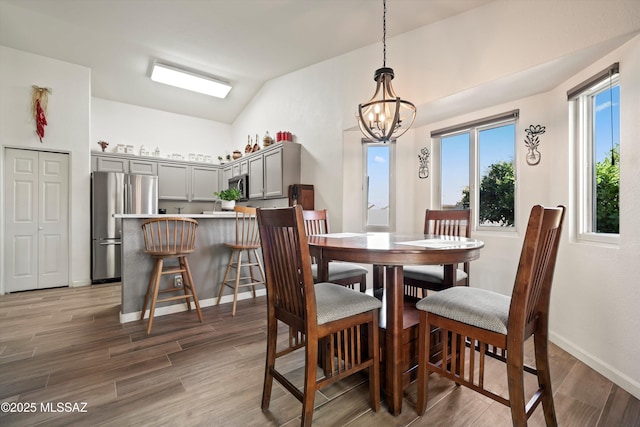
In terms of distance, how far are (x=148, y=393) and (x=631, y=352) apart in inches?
112

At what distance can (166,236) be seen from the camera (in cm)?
276

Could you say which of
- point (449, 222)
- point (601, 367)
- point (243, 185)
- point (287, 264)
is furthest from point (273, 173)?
point (601, 367)

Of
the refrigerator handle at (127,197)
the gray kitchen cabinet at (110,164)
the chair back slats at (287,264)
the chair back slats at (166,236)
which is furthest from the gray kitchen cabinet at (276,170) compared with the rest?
the chair back slats at (287,264)

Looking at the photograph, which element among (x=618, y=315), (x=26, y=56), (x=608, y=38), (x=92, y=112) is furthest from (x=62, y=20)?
(x=618, y=315)

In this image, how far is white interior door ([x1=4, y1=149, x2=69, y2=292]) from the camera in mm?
3801

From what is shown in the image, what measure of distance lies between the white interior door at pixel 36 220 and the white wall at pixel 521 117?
139 inches

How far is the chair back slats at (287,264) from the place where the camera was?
4.09 ft

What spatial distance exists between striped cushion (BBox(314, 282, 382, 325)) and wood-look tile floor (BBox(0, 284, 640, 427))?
1.80 feet

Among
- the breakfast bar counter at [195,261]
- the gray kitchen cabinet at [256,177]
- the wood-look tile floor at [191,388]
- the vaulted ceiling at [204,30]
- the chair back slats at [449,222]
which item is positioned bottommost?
the wood-look tile floor at [191,388]

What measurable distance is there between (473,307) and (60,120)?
17.5 feet

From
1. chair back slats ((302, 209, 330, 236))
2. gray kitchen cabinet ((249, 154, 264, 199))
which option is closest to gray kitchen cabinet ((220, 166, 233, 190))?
gray kitchen cabinet ((249, 154, 264, 199))

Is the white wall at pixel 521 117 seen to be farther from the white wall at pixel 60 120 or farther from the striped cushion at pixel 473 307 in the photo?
the white wall at pixel 60 120

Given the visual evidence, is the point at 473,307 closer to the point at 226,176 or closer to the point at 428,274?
the point at 428,274

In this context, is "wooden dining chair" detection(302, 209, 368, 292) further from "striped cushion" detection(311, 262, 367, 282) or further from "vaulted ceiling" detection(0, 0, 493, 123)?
"vaulted ceiling" detection(0, 0, 493, 123)
